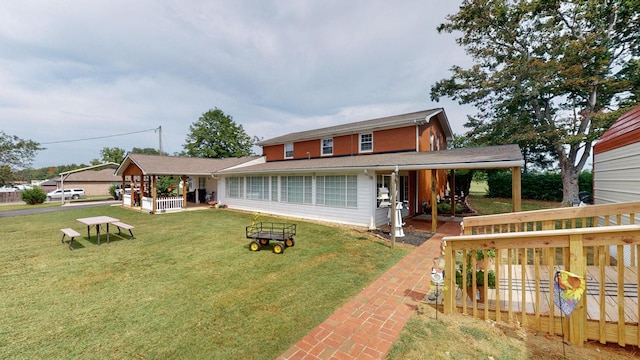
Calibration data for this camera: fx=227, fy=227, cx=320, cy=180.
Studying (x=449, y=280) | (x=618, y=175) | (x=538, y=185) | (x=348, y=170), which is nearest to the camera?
(x=449, y=280)

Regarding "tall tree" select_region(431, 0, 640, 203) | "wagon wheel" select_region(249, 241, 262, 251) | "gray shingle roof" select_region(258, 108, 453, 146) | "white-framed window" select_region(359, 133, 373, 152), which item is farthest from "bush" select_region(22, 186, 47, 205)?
"tall tree" select_region(431, 0, 640, 203)

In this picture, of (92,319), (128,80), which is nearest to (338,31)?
(92,319)

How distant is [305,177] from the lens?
12133 mm

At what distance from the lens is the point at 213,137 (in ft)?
118

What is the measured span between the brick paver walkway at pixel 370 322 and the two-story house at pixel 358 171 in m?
4.71

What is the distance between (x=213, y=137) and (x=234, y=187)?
923 inches

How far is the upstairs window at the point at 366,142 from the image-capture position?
13215 millimetres

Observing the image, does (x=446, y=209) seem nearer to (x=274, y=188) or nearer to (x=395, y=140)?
(x=395, y=140)

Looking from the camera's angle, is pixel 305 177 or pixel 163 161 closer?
pixel 305 177

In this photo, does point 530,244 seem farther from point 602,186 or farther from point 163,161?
point 163,161

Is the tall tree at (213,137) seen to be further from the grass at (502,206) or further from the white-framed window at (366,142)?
the grass at (502,206)

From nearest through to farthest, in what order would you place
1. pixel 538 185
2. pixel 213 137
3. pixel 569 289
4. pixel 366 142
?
pixel 569 289
pixel 366 142
pixel 538 185
pixel 213 137

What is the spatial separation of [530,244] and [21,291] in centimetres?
914

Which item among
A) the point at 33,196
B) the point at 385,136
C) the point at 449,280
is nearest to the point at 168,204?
the point at 385,136
